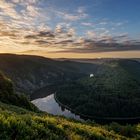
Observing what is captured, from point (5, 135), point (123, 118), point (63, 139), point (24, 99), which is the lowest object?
point (123, 118)

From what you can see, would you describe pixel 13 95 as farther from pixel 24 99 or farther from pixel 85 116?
pixel 85 116

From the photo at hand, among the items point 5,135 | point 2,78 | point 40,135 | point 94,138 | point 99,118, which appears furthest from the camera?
point 99,118

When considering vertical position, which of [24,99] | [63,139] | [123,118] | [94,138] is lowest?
[123,118]

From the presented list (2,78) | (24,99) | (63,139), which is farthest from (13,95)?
(63,139)

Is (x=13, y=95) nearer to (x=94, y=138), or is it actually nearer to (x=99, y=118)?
(x=94, y=138)

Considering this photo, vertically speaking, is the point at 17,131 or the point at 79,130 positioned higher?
the point at 17,131

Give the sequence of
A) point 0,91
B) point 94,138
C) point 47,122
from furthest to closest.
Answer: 1. point 0,91
2. point 94,138
3. point 47,122

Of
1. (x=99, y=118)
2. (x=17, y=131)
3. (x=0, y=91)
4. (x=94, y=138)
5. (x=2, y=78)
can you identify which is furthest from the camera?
(x=99, y=118)

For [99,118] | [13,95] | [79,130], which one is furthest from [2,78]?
[99,118]

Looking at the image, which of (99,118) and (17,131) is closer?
(17,131)
